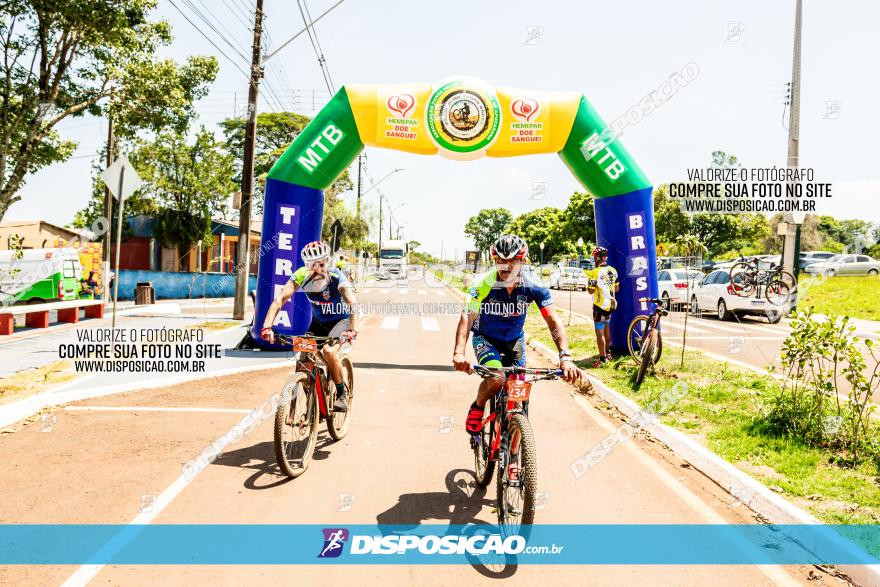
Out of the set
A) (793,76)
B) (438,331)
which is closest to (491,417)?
(438,331)

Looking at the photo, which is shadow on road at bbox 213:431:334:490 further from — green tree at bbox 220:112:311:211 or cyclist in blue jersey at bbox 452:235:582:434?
green tree at bbox 220:112:311:211

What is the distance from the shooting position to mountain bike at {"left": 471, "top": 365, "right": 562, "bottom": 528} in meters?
4.02

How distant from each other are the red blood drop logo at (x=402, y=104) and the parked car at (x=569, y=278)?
26774 mm

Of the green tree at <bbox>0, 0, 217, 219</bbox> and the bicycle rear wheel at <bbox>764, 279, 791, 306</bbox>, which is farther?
the bicycle rear wheel at <bbox>764, 279, 791, 306</bbox>

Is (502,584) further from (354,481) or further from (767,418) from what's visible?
(767,418)

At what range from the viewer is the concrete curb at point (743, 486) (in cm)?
390

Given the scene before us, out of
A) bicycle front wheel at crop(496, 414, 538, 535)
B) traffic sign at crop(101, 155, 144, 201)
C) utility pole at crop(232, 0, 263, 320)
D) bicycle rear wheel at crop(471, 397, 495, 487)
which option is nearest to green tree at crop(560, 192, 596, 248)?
utility pole at crop(232, 0, 263, 320)

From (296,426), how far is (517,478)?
7.69 feet

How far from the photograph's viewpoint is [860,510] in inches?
186

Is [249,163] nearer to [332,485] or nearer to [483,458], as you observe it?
[332,485]

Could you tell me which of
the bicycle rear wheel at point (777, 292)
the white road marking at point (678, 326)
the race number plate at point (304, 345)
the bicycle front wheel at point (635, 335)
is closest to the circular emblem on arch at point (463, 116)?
the bicycle front wheel at point (635, 335)

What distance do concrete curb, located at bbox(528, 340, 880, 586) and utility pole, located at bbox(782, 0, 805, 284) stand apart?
56.5 feet

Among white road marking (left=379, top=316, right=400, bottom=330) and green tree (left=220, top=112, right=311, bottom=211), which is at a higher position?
green tree (left=220, top=112, right=311, bottom=211)

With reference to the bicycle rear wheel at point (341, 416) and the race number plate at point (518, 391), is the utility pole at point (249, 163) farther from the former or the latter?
the race number plate at point (518, 391)
